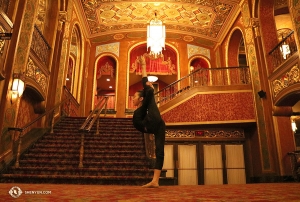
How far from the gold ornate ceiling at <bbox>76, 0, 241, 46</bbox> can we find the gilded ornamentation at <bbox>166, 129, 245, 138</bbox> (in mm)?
4877

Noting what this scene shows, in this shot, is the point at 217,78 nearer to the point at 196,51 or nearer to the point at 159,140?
the point at 196,51

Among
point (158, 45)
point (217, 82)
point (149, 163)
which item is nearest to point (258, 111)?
point (217, 82)

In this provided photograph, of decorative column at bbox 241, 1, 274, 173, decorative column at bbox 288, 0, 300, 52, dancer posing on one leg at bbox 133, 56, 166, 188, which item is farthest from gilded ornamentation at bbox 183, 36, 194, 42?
dancer posing on one leg at bbox 133, 56, 166, 188

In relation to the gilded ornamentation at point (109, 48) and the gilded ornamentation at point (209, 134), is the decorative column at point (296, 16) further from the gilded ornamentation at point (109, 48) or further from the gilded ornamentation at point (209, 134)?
the gilded ornamentation at point (109, 48)

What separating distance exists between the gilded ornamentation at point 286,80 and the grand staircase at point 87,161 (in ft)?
13.8

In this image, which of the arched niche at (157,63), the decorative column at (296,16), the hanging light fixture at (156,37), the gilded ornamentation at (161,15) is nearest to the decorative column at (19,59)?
the hanging light fixture at (156,37)

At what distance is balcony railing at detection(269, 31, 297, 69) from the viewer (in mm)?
7152

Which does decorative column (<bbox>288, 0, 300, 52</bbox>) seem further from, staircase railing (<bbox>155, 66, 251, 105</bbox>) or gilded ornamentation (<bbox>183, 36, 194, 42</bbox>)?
gilded ornamentation (<bbox>183, 36, 194, 42</bbox>)

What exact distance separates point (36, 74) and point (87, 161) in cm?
294

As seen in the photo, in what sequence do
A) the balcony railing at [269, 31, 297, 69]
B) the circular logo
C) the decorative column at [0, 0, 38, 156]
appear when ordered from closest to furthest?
1. the circular logo
2. the decorative column at [0, 0, 38, 156]
3. the balcony railing at [269, 31, 297, 69]

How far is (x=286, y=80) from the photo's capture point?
6.90 m

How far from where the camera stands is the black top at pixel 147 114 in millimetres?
2902

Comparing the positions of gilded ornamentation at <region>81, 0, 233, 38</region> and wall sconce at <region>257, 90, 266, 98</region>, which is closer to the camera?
wall sconce at <region>257, 90, 266, 98</region>

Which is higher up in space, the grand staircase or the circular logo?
the grand staircase
